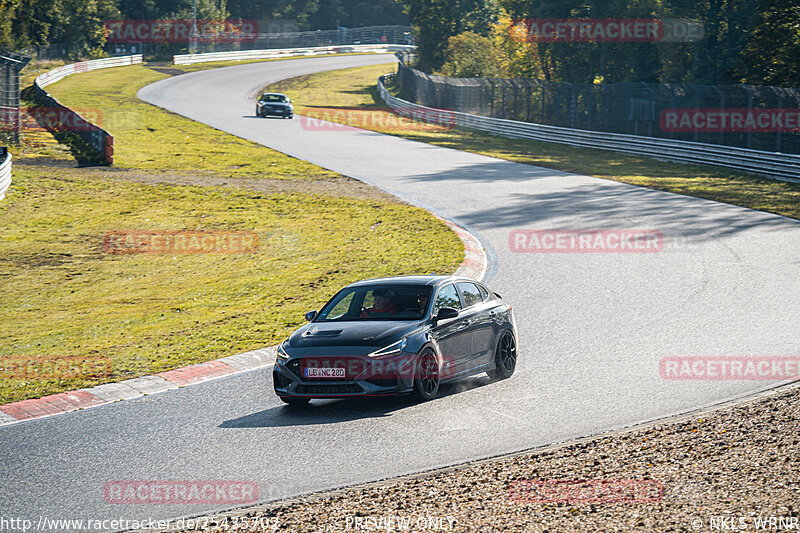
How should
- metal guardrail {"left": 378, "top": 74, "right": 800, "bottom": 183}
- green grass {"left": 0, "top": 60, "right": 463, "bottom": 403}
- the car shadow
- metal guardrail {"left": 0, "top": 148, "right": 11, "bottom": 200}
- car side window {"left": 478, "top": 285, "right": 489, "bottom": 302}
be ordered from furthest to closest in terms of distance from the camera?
metal guardrail {"left": 378, "top": 74, "right": 800, "bottom": 183}
metal guardrail {"left": 0, "top": 148, "right": 11, "bottom": 200}
green grass {"left": 0, "top": 60, "right": 463, "bottom": 403}
car side window {"left": 478, "top": 285, "right": 489, "bottom": 302}
the car shadow

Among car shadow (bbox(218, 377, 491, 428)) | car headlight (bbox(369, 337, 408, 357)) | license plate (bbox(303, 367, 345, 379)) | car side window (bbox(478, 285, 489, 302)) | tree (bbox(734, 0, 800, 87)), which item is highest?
tree (bbox(734, 0, 800, 87))

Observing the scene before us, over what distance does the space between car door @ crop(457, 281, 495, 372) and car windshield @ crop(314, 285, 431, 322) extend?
0.69 metres

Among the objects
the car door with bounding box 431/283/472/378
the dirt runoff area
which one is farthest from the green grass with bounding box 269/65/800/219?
the dirt runoff area

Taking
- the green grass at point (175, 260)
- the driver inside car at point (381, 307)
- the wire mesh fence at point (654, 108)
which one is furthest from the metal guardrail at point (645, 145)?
the driver inside car at point (381, 307)

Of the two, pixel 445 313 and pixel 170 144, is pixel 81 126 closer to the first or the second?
pixel 170 144

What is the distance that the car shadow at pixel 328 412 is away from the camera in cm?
990

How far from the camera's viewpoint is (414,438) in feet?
29.9

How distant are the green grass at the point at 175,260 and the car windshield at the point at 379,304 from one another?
A: 248 cm

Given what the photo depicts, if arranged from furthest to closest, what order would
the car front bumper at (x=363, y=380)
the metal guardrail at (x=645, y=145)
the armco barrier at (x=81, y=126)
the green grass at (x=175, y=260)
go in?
the armco barrier at (x=81, y=126) → the metal guardrail at (x=645, y=145) → the green grass at (x=175, y=260) → the car front bumper at (x=363, y=380)

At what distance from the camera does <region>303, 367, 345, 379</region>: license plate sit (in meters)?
10.2

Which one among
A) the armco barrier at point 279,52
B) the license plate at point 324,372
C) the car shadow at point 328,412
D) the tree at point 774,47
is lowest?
the car shadow at point 328,412

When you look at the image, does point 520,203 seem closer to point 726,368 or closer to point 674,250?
point 674,250

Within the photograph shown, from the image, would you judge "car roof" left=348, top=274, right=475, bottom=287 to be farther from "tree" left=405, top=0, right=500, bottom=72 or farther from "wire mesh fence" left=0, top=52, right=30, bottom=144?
"tree" left=405, top=0, right=500, bottom=72

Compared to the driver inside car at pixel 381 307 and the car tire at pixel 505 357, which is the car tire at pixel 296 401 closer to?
the driver inside car at pixel 381 307
